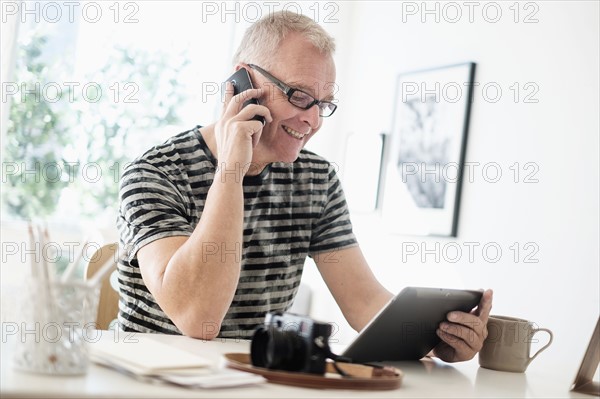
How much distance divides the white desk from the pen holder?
0.01 meters

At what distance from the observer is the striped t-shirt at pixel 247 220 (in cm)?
153

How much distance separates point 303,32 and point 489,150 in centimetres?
159

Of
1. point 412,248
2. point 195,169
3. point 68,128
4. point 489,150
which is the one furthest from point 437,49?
point 195,169

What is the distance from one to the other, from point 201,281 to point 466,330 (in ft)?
1.66

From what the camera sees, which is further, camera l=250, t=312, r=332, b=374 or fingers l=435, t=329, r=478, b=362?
fingers l=435, t=329, r=478, b=362

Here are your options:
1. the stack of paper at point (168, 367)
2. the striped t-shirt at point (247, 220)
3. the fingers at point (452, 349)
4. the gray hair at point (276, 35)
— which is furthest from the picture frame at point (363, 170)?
the stack of paper at point (168, 367)

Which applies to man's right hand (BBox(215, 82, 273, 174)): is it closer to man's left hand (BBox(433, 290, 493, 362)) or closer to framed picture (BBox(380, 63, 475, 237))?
man's left hand (BBox(433, 290, 493, 362))

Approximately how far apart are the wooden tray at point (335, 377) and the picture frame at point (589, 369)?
1.22 feet

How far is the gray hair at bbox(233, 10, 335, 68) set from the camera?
5.75 ft

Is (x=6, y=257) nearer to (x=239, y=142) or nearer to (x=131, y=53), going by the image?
(x=131, y=53)

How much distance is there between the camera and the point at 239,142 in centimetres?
158

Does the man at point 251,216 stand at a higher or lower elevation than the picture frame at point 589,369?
higher

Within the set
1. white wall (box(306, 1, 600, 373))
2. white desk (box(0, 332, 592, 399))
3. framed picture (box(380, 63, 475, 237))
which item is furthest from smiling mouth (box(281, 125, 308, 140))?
framed picture (box(380, 63, 475, 237))

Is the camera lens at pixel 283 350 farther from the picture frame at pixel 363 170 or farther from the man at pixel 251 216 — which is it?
the picture frame at pixel 363 170
